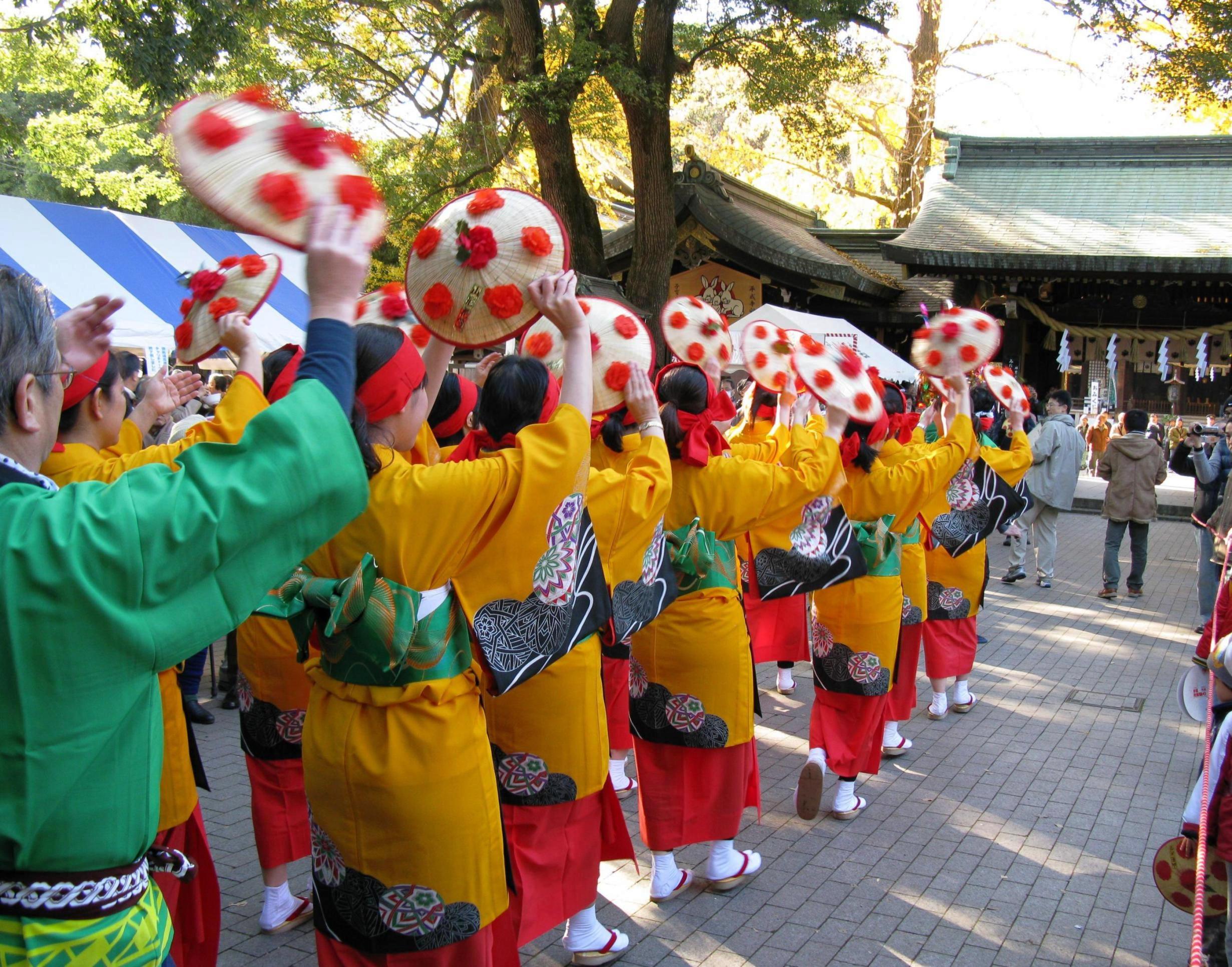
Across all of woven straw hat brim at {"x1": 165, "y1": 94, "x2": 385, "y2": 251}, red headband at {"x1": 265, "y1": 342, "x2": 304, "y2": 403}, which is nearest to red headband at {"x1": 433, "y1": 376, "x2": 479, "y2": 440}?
red headband at {"x1": 265, "y1": 342, "x2": 304, "y2": 403}

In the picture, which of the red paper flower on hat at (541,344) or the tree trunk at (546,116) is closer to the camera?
the red paper flower on hat at (541,344)

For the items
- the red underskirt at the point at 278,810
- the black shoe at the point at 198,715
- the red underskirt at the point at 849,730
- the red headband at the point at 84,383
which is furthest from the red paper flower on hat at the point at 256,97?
the black shoe at the point at 198,715

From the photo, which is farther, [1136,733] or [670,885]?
[1136,733]

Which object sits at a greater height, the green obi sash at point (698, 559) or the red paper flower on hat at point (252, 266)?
the red paper flower on hat at point (252, 266)

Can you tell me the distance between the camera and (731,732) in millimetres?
3809

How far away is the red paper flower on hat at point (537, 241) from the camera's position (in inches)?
105

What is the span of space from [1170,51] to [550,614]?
11853 millimetres

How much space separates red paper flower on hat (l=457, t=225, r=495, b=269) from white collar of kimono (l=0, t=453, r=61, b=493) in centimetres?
150

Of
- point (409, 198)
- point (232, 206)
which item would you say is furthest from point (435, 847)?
point (409, 198)

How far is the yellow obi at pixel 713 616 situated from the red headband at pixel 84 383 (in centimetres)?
192

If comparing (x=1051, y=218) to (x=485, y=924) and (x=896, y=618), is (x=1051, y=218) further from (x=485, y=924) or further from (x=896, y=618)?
(x=485, y=924)

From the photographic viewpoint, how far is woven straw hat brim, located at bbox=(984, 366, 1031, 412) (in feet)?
19.5

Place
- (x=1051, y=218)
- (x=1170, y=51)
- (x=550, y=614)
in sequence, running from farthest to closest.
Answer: (x=1051, y=218)
(x=1170, y=51)
(x=550, y=614)

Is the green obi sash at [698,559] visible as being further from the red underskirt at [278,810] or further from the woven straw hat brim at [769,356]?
the red underskirt at [278,810]
